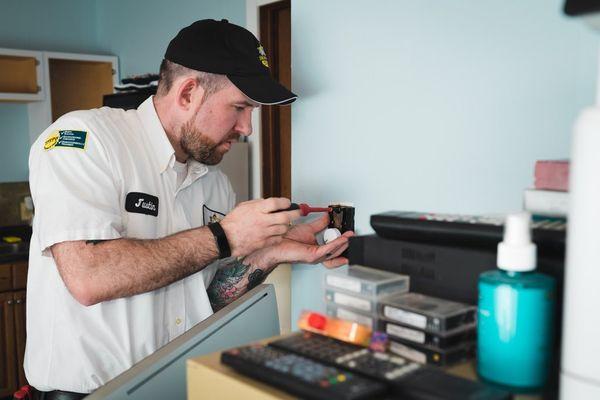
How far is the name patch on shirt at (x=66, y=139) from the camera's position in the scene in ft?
4.18

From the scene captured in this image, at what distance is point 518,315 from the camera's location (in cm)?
53

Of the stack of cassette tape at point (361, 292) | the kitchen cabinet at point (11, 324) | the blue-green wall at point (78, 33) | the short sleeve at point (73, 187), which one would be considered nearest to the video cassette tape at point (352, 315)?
the stack of cassette tape at point (361, 292)

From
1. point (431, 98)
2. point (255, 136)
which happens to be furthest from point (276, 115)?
point (431, 98)

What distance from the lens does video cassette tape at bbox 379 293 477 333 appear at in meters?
0.59

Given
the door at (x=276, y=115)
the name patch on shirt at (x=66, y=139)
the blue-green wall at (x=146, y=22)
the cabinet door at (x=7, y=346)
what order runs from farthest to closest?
1. the cabinet door at (x=7, y=346)
2. the blue-green wall at (x=146, y=22)
3. the door at (x=276, y=115)
4. the name patch on shirt at (x=66, y=139)

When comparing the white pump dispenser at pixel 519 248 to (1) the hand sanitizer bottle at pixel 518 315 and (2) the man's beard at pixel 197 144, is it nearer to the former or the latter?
(1) the hand sanitizer bottle at pixel 518 315

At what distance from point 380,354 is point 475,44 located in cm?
49

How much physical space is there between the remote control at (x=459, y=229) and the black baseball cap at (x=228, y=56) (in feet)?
2.19

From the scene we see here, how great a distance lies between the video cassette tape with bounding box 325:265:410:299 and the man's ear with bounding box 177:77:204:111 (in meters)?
0.82

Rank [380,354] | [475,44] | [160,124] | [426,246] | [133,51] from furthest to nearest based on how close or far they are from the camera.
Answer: [133,51]
[160,124]
[475,44]
[426,246]
[380,354]

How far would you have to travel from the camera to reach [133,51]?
11.6 feet

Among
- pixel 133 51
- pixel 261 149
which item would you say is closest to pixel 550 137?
pixel 261 149

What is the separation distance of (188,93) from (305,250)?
1.64 feet

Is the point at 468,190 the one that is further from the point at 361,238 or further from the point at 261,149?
the point at 261,149
